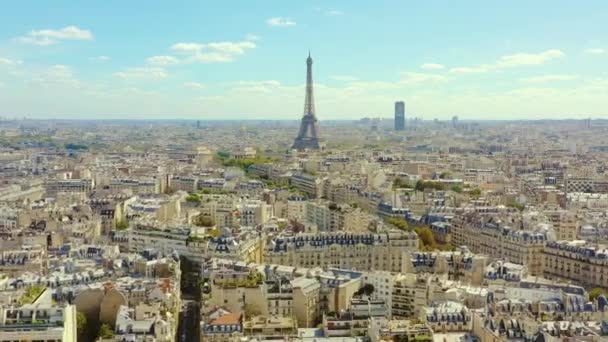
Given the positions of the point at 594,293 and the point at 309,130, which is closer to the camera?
the point at 594,293

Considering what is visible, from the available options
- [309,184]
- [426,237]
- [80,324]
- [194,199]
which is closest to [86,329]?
[80,324]

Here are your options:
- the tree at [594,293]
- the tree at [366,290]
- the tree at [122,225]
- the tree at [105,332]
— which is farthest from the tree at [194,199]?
the tree at [594,293]

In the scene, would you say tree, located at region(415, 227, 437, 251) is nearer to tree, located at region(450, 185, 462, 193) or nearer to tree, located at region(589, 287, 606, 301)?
tree, located at region(589, 287, 606, 301)

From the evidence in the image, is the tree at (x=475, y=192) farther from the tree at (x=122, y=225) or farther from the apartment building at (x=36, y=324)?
the apartment building at (x=36, y=324)

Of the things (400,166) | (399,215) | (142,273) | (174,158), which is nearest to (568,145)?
(400,166)

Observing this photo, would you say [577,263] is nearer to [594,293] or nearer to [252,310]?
[594,293]

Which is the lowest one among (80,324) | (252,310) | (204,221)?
(80,324)
